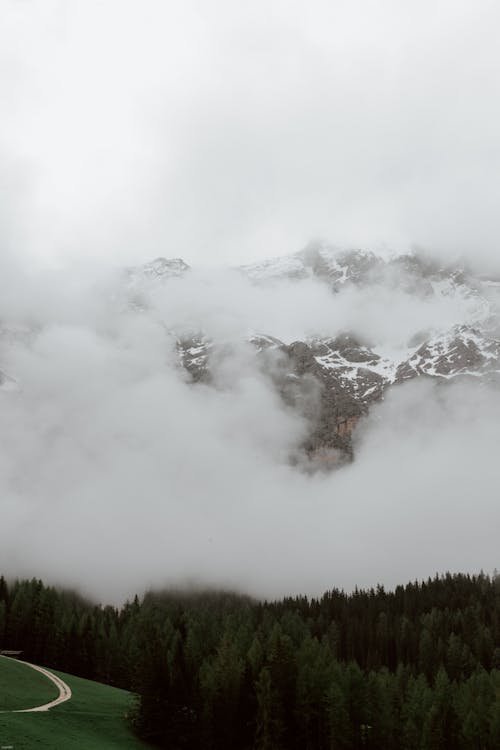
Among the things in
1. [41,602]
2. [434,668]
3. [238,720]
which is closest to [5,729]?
[238,720]

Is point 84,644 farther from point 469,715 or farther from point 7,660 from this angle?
point 469,715

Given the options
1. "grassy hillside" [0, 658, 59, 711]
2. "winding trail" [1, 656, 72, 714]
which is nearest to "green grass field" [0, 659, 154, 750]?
"grassy hillside" [0, 658, 59, 711]

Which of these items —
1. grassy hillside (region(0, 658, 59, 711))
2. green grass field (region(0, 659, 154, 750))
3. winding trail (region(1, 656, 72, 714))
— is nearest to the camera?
green grass field (region(0, 659, 154, 750))

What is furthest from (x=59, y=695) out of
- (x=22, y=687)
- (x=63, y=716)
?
(x=63, y=716)

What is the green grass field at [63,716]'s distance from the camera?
233 ft

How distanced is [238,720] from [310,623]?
339ft

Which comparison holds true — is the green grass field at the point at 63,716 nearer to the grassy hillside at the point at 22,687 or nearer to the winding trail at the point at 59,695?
the grassy hillside at the point at 22,687

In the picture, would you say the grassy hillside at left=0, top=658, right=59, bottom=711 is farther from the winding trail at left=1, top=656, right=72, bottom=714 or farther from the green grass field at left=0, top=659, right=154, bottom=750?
the winding trail at left=1, top=656, right=72, bottom=714

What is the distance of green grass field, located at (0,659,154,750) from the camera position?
233 ft

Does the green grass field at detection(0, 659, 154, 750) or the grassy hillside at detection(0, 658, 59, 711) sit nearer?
the green grass field at detection(0, 659, 154, 750)

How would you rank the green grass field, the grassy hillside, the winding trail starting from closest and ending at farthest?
the green grass field < the winding trail < the grassy hillside

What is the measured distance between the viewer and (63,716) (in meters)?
84.6

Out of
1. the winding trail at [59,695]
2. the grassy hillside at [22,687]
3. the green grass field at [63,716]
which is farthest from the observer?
the grassy hillside at [22,687]

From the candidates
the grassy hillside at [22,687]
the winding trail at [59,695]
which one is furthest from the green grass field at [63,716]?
the winding trail at [59,695]
